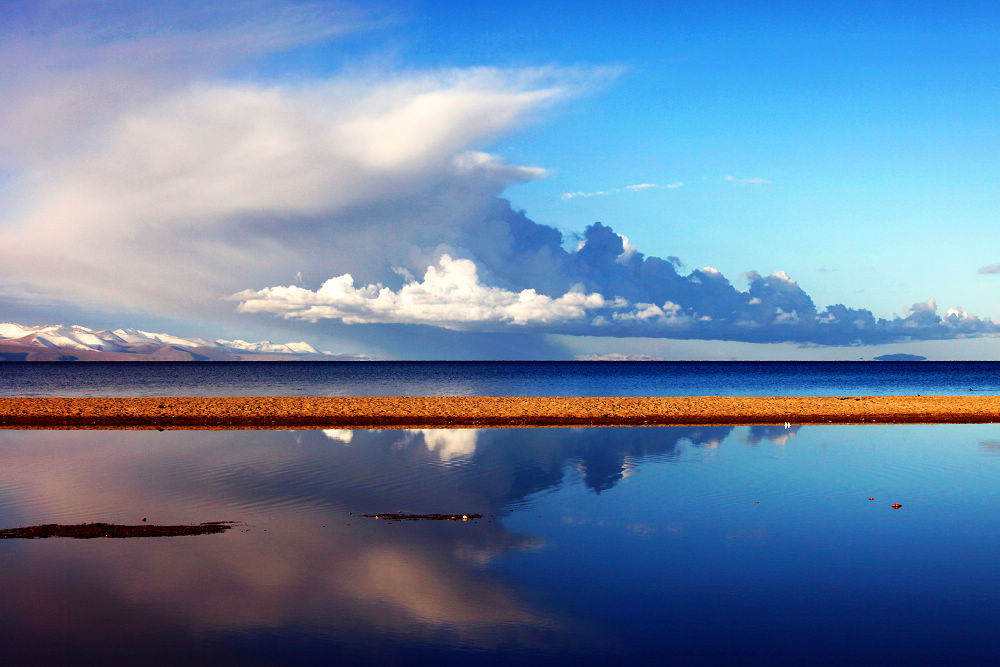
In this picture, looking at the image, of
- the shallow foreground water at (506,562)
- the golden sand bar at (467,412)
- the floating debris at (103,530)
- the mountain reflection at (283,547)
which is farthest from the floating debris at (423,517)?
the golden sand bar at (467,412)

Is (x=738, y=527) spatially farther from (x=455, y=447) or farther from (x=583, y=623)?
(x=455, y=447)

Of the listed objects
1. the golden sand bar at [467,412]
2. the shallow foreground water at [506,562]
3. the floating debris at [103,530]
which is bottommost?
the shallow foreground water at [506,562]

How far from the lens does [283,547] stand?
50.1ft

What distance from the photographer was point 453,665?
31.8 feet

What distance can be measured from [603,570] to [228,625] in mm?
6492

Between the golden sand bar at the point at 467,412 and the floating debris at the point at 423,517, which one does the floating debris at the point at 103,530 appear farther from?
the golden sand bar at the point at 467,412

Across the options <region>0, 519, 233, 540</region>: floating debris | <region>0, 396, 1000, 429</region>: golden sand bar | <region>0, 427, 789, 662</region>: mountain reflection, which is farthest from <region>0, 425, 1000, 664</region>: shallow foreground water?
<region>0, 396, 1000, 429</region>: golden sand bar

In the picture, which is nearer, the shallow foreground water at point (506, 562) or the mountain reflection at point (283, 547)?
the shallow foreground water at point (506, 562)

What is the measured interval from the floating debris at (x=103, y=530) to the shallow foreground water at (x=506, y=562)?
194 mm

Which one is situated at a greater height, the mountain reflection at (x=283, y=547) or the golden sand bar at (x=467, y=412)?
the golden sand bar at (x=467, y=412)

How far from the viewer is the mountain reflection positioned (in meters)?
11.0

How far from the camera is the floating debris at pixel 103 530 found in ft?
53.5

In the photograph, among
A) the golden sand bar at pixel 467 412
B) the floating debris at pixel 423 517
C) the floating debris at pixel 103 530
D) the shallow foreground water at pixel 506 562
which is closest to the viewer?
the shallow foreground water at pixel 506 562

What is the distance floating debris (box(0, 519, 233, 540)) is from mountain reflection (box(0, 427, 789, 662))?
21.3 inches
